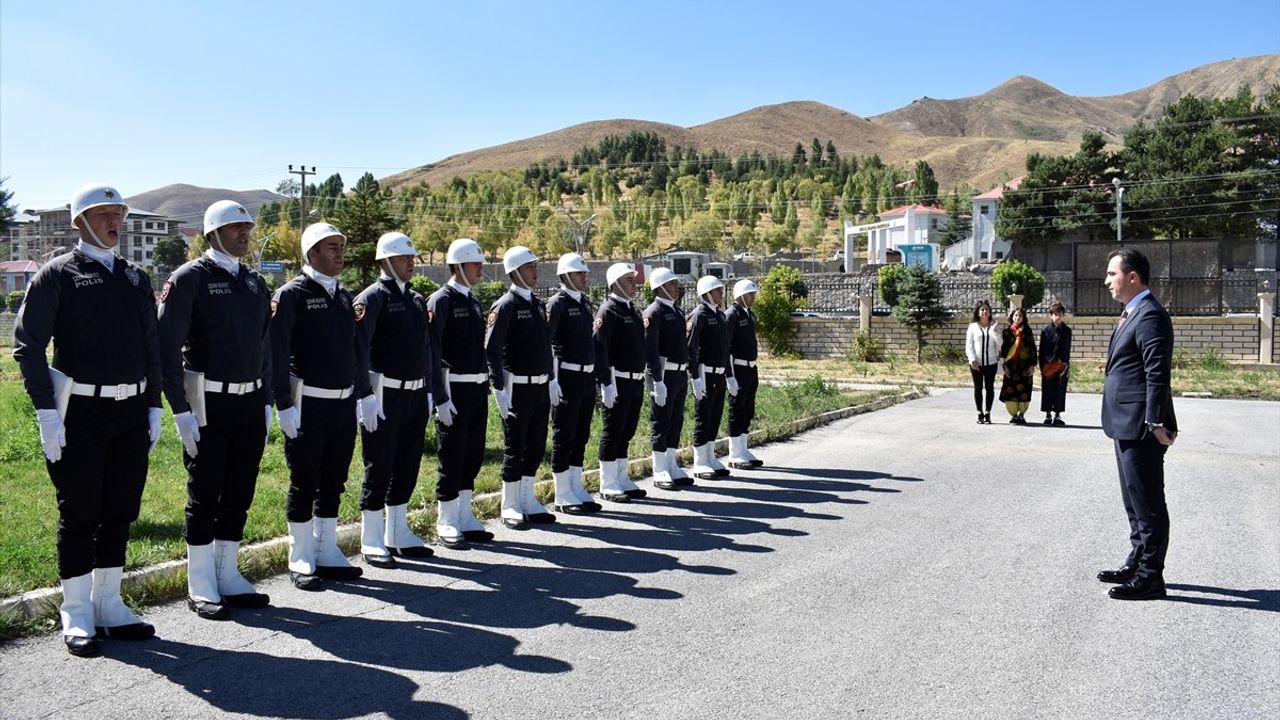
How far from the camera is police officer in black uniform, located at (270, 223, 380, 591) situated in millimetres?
6371

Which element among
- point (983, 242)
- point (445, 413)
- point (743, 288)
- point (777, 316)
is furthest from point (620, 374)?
point (983, 242)

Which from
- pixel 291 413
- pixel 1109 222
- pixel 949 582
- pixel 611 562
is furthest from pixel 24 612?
pixel 1109 222

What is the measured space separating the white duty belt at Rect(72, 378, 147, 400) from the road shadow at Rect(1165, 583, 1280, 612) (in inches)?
233

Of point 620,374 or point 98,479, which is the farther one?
point 620,374

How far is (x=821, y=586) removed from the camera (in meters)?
6.45

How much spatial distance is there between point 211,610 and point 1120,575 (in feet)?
17.7

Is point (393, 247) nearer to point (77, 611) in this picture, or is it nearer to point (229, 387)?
point (229, 387)

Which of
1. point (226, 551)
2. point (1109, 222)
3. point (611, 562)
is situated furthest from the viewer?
point (1109, 222)

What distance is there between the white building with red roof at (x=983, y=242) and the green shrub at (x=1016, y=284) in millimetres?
33008

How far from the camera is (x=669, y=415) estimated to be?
34.0 ft

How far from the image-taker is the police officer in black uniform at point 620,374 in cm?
962

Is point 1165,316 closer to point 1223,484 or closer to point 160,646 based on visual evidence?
point 1223,484

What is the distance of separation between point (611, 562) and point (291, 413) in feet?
7.65

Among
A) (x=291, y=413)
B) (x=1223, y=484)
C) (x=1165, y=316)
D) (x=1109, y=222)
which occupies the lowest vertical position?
(x=1223, y=484)
